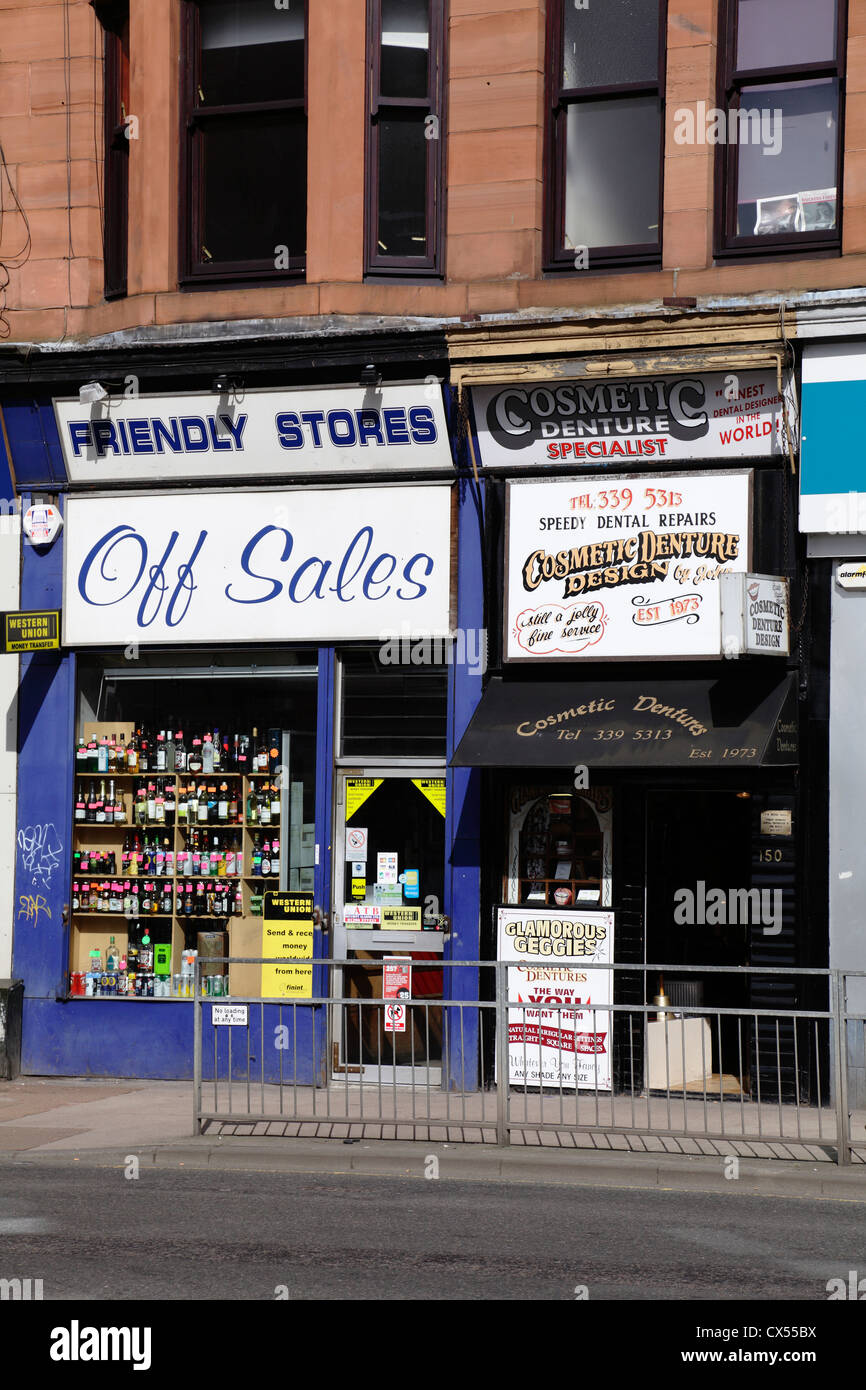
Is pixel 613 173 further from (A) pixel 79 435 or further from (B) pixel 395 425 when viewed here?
(A) pixel 79 435

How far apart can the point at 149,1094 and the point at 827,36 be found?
10.4 metres

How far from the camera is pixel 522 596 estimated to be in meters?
14.0

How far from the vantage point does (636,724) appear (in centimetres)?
1325

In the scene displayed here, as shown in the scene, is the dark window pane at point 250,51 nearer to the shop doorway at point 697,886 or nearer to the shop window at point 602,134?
the shop window at point 602,134

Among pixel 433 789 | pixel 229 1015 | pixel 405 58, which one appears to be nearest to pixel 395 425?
pixel 433 789

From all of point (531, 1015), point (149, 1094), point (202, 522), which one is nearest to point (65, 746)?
point (202, 522)

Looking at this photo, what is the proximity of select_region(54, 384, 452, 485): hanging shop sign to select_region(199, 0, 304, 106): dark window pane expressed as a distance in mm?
2878

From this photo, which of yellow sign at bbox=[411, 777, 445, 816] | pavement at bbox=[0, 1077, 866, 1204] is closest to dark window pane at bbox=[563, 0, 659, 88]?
yellow sign at bbox=[411, 777, 445, 816]

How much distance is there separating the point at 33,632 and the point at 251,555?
84.2 inches

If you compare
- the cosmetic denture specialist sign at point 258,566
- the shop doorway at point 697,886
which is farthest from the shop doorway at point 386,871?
the shop doorway at point 697,886

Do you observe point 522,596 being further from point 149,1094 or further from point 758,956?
point 149,1094

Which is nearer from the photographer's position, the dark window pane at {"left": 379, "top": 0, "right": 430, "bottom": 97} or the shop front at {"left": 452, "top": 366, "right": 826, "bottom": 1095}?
the shop front at {"left": 452, "top": 366, "right": 826, "bottom": 1095}

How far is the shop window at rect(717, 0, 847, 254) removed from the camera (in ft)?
44.5

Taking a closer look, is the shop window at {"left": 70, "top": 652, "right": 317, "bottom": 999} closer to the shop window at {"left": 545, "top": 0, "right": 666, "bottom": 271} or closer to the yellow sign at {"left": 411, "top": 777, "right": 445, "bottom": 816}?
the yellow sign at {"left": 411, "top": 777, "right": 445, "bottom": 816}
